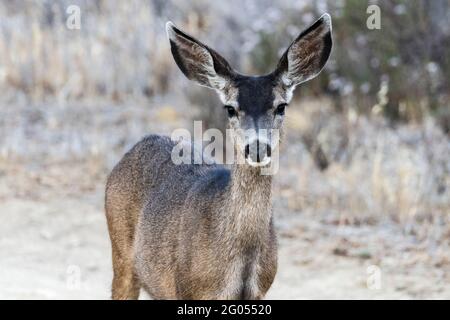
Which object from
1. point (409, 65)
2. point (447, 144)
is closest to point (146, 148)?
point (447, 144)

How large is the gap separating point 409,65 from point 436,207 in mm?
3545

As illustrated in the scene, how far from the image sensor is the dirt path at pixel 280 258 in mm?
9234

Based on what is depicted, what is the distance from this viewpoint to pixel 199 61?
7.00 m

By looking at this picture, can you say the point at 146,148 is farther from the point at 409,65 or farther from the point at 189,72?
the point at 409,65

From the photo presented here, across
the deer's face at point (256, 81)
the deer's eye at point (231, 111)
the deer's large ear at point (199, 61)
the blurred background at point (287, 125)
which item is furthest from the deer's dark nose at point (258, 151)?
the blurred background at point (287, 125)

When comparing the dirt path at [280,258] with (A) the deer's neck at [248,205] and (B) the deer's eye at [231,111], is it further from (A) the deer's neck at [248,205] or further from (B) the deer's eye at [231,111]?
(B) the deer's eye at [231,111]

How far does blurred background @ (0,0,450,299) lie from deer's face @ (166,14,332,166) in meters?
2.09

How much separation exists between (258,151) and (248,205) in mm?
433

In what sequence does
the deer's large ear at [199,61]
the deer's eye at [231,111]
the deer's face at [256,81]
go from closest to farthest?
the deer's face at [256,81]
the deer's eye at [231,111]
the deer's large ear at [199,61]

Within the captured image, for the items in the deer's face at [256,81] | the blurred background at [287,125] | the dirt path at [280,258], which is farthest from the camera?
the blurred background at [287,125]

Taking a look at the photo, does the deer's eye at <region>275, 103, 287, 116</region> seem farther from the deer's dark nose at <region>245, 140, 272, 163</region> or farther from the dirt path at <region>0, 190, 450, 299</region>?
the dirt path at <region>0, 190, 450, 299</region>

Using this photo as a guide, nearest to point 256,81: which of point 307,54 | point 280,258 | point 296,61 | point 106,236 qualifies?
point 296,61

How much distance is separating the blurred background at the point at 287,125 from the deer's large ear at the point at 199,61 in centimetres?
221

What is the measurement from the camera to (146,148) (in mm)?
7891
